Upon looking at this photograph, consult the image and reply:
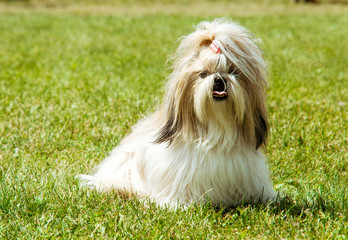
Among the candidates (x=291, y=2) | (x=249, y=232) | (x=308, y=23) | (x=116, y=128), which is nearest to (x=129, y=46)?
(x=116, y=128)

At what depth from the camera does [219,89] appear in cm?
315

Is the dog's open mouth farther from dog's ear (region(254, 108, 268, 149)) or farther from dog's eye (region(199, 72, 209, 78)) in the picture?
dog's ear (region(254, 108, 268, 149))

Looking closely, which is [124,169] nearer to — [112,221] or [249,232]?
[112,221]

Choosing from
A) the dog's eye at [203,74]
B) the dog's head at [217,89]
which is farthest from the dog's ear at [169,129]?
the dog's eye at [203,74]

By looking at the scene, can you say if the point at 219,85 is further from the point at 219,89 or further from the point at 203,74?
the point at 203,74

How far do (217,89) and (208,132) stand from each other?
0.35 metres

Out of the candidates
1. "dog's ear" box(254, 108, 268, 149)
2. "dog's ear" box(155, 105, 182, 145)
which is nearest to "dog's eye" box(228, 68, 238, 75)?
"dog's ear" box(254, 108, 268, 149)

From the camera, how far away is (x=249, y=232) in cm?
328

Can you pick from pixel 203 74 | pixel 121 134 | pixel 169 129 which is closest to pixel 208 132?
pixel 169 129

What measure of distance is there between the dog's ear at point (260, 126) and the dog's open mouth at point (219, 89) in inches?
13.4

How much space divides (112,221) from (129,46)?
23.3 ft

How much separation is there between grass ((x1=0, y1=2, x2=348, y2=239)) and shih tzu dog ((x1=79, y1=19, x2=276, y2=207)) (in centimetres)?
15

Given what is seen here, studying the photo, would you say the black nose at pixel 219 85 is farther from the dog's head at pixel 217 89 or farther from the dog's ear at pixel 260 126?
the dog's ear at pixel 260 126

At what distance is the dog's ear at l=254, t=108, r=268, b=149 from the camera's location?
3.35 meters
